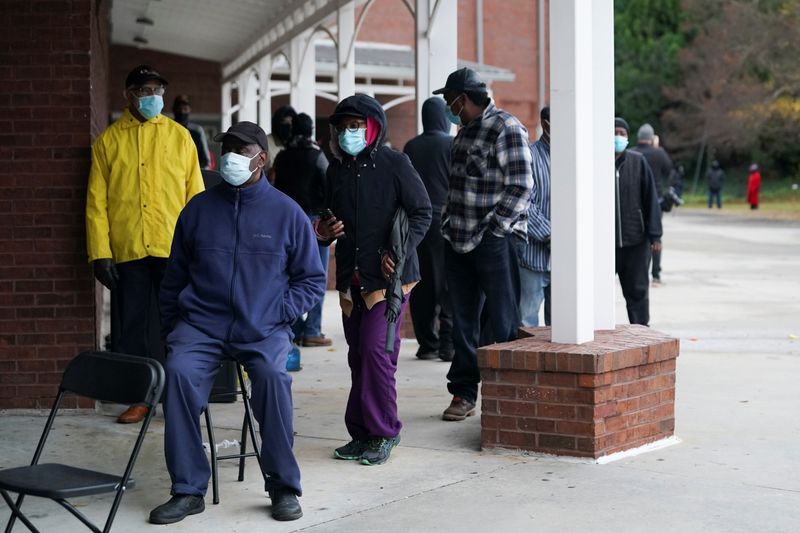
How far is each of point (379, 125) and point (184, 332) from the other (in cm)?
160

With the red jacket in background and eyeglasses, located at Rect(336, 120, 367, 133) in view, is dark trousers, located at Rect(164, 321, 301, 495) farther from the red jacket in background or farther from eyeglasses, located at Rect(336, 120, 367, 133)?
the red jacket in background

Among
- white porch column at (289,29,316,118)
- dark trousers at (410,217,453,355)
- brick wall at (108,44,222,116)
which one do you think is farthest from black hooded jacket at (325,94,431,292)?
brick wall at (108,44,222,116)

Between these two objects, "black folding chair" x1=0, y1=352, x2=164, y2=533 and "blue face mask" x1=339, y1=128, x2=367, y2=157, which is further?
"blue face mask" x1=339, y1=128, x2=367, y2=157

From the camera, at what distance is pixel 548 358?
257 inches

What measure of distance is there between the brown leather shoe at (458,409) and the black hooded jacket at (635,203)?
3089 millimetres

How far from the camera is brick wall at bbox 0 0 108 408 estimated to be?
802 centimetres

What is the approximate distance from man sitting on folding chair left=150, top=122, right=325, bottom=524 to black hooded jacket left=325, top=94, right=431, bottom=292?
720mm

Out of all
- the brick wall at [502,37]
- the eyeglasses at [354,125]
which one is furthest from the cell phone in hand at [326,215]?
the brick wall at [502,37]

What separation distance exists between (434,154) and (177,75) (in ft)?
63.9

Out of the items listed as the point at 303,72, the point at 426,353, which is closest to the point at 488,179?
the point at 426,353

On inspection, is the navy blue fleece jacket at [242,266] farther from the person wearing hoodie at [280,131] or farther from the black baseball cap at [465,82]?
the person wearing hoodie at [280,131]

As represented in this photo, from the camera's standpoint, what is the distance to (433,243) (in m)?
10.1

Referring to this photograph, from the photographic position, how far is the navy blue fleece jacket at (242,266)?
5723 mm

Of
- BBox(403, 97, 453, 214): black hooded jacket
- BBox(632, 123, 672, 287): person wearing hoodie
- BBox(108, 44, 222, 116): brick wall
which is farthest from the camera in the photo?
BBox(108, 44, 222, 116): brick wall
